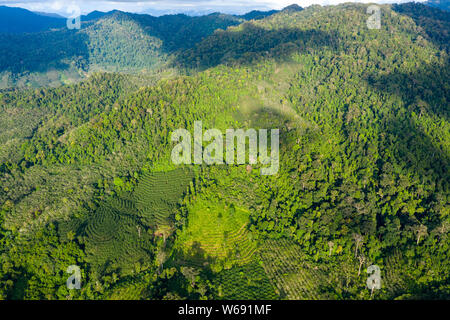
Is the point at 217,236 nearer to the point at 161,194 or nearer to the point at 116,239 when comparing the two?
the point at 161,194

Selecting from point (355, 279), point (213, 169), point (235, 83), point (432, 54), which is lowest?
point (355, 279)

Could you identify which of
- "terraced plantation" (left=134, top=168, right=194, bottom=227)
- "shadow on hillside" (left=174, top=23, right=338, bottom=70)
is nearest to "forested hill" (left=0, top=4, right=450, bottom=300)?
"terraced plantation" (left=134, top=168, right=194, bottom=227)

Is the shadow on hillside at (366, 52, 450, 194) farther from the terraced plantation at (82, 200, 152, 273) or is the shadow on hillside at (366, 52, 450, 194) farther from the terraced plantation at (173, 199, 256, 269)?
the terraced plantation at (82, 200, 152, 273)

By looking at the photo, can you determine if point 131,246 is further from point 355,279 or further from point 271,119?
point 271,119

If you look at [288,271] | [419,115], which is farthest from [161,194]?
[419,115]

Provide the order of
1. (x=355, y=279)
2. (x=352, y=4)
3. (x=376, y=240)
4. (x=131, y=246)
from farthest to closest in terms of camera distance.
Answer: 1. (x=352, y=4)
2. (x=131, y=246)
3. (x=376, y=240)
4. (x=355, y=279)

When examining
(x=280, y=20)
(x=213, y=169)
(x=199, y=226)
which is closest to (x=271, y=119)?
(x=213, y=169)

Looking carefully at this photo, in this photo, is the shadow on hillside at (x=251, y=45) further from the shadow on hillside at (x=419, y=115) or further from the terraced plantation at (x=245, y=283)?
the terraced plantation at (x=245, y=283)

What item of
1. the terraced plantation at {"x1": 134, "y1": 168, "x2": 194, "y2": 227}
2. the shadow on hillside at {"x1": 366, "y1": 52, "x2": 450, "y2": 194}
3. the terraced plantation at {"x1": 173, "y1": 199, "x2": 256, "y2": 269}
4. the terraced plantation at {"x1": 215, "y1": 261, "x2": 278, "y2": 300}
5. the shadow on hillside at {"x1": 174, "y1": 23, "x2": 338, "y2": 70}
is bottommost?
the terraced plantation at {"x1": 215, "y1": 261, "x2": 278, "y2": 300}
